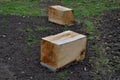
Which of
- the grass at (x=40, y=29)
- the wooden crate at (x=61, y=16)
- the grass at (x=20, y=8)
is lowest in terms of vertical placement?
the grass at (x=20, y=8)

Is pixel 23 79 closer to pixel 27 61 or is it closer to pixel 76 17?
pixel 27 61

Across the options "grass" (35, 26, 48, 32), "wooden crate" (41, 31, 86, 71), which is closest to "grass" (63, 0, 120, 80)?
"wooden crate" (41, 31, 86, 71)

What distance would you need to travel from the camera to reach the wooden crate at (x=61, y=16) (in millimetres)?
7250

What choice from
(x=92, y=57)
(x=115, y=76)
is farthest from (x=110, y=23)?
(x=115, y=76)

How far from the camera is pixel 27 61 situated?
517 centimetres

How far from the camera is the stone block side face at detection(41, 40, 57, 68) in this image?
15.6 feet

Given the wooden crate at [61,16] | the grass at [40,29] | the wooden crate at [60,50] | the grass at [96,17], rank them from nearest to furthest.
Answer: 1. the wooden crate at [60,50]
2. the grass at [96,17]
3. the grass at [40,29]
4. the wooden crate at [61,16]

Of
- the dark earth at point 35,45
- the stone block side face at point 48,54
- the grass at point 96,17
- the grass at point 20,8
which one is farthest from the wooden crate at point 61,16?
the stone block side face at point 48,54

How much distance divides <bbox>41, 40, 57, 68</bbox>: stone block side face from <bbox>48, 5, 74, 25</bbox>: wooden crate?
244cm

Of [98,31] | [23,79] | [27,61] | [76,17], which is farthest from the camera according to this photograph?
[76,17]

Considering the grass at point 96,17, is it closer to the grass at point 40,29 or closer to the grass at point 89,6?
the grass at point 89,6

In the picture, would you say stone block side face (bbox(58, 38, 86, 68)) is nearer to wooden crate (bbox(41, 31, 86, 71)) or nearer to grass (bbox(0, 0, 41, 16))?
wooden crate (bbox(41, 31, 86, 71))

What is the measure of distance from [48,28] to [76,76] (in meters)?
2.52

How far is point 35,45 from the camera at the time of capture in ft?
19.3
